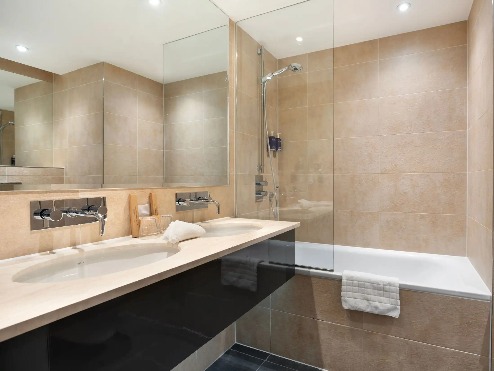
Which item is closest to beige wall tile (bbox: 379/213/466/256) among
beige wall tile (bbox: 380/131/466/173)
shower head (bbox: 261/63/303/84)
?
Answer: beige wall tile (bbox: 380/131/466/173)

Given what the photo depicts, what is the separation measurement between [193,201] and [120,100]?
747 millimetres

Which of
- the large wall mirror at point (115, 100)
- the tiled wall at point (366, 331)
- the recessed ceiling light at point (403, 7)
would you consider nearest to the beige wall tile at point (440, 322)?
the tiled wall at point (366, 331)

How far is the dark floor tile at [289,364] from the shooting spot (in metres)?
2.07

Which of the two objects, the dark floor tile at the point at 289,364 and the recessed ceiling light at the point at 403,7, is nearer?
the dark floor tile at the point at 289,364

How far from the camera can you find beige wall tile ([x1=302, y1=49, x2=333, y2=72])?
2.29 m

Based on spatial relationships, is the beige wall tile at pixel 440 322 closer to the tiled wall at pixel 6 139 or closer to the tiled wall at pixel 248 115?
the tiled wall at pixel 248 115

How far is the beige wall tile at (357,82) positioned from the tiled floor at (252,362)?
7.40 ft

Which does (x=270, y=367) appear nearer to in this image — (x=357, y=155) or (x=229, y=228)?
(x=229, y=228)

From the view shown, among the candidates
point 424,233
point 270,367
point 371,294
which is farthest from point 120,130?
point 424,233

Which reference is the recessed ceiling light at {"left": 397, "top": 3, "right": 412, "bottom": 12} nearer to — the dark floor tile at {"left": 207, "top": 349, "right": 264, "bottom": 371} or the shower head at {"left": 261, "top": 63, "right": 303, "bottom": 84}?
the shower head at {"left": 261, "top": 63, "right": 303, "bottom": 84}

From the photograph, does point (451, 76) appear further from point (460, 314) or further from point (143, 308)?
point (143, 308)

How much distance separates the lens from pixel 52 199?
1.21m

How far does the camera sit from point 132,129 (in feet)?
5.17

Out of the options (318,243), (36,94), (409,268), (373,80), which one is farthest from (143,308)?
(373,80)
